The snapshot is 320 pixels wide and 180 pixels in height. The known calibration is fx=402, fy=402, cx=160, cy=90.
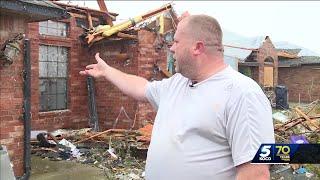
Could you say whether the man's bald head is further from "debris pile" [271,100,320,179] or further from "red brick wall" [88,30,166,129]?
"red brick wall" [88,30,166,129]

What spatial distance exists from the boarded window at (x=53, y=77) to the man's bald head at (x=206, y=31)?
8.70 metres

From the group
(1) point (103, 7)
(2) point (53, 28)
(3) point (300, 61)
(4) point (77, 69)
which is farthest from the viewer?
(1) point (103, 7)

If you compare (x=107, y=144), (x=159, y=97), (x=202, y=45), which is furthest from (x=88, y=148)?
(x=202, y=45)

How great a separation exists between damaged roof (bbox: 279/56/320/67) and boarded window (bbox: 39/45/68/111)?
7902 millimetres

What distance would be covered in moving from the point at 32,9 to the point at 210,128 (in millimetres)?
4356

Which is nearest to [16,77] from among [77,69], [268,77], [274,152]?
[268,77]

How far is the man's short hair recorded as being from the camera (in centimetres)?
197

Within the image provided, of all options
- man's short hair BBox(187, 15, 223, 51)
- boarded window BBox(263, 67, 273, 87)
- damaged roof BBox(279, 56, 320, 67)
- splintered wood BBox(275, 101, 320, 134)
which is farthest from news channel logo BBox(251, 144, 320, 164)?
splintered wood BBox(275, 101, 320, 134)

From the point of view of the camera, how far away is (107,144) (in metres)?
9.10

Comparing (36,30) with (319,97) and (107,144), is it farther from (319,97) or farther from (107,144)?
(319,97)

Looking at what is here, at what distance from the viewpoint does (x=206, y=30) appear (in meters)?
1.97

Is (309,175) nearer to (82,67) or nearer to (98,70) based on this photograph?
(98,70)

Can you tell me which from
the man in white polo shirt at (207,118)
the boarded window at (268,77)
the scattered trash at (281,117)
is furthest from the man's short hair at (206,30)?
the scattered trash at (281,117)

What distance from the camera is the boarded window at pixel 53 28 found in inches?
396
